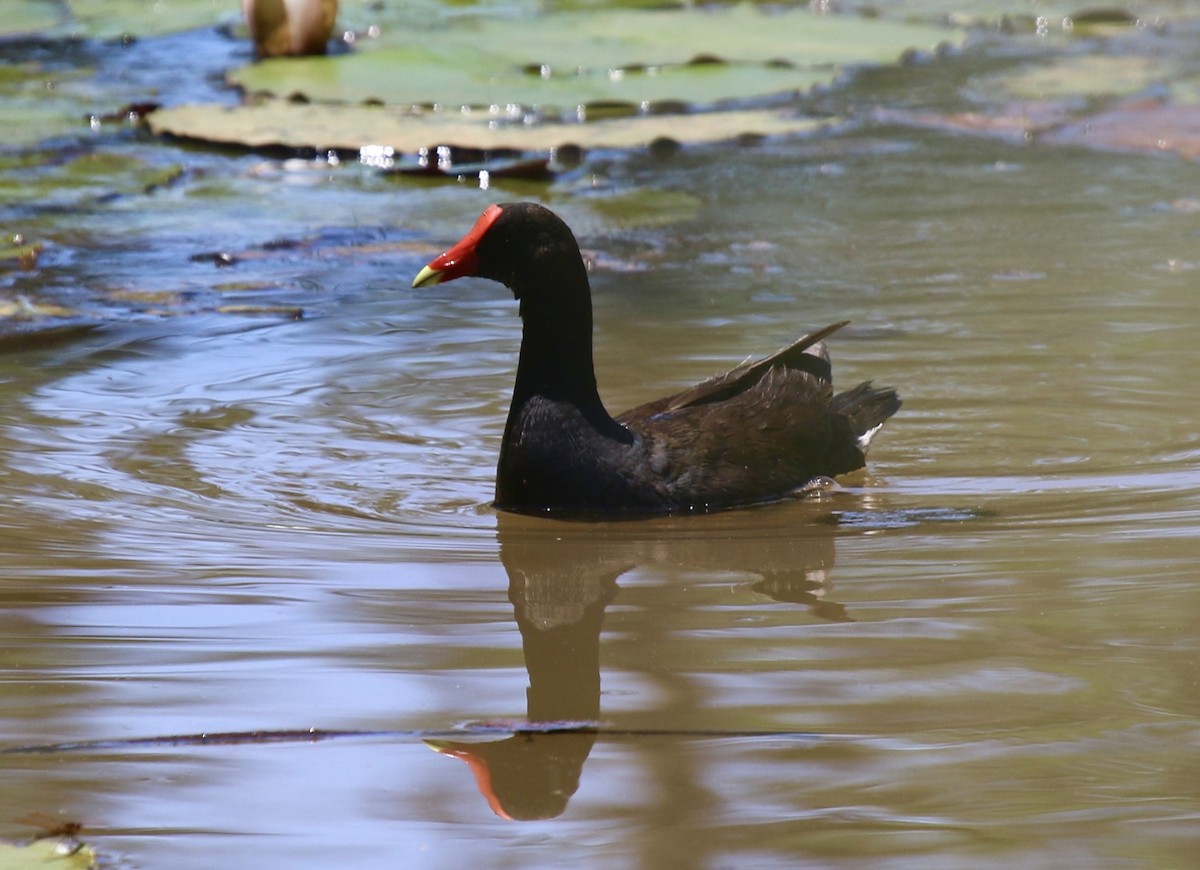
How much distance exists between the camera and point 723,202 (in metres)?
7.09

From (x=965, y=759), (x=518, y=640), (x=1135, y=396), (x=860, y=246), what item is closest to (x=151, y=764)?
(x=518, y=640)

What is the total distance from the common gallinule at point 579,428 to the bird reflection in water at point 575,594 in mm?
77

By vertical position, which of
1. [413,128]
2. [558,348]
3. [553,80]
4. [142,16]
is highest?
[142,16]

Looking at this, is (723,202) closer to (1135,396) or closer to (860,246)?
(860,246)

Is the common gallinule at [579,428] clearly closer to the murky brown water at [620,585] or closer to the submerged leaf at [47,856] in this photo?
the murky brown water at [620,585]

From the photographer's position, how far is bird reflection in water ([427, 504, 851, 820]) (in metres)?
2.28

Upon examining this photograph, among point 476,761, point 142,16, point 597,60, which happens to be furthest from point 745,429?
point 142,16

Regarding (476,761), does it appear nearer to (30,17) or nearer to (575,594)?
(575,594)

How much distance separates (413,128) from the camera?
7621 millimetres

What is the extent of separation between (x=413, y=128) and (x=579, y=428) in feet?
13.6

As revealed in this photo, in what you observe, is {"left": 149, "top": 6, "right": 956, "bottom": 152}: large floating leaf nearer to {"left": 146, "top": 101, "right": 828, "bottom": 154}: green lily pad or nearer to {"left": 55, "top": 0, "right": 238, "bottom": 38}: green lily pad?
{"left": 146, "top": 101, "right": 828, "bottom": 154}: green lily pad

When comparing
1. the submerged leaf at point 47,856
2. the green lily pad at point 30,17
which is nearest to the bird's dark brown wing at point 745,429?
the submerged leaf at point 47,856

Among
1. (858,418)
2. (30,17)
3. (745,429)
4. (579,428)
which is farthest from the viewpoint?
(30,17)

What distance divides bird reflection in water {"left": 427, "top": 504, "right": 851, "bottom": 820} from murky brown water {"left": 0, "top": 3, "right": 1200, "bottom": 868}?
0.01 metres
